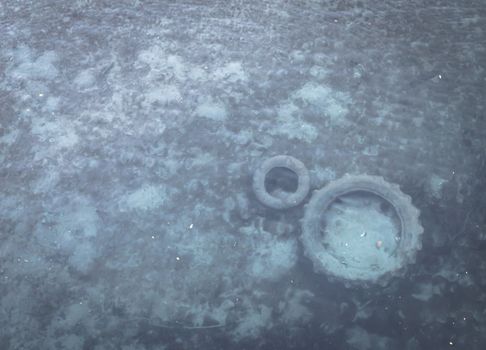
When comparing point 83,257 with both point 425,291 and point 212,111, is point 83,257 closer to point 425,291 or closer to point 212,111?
point 212,111

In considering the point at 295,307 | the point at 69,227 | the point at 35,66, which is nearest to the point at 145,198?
the point at 69,227

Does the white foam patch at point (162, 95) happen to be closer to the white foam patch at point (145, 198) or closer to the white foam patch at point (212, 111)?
the white foam patch at point (212, 111)

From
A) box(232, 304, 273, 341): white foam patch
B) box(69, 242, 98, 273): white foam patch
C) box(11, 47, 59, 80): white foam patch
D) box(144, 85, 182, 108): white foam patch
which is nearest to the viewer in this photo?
box(232, 304, 273, 341): white foam patch

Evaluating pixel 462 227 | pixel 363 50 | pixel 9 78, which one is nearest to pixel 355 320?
pixel 462 227

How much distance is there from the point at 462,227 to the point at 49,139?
3.82 metres

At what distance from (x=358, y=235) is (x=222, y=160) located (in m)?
1.39

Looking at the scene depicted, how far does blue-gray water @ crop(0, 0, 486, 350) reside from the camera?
3.25 metres

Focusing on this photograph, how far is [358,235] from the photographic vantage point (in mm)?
3482

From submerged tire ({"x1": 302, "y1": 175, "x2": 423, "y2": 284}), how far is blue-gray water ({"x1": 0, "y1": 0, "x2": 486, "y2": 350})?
0.10 meters

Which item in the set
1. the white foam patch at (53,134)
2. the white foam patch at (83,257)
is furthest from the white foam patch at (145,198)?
the white foam patch at (53,134)

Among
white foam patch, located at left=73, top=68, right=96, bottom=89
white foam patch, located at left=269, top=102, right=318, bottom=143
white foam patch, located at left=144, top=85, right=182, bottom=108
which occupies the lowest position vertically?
white foam patch, located at left=269, top=102, right=318, bottom=143

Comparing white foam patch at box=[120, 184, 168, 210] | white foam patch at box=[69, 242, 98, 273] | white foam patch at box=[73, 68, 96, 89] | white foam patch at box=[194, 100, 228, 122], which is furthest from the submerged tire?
white foam patch at box=[73, 68, 96, 89]

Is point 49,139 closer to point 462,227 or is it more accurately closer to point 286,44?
point 286,44

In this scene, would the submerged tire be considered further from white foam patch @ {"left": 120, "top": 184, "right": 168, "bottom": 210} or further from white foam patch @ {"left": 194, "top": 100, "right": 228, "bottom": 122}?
white foam patch @ {"left": 120, "top": 184, "right": 168, "bottom": 210}
